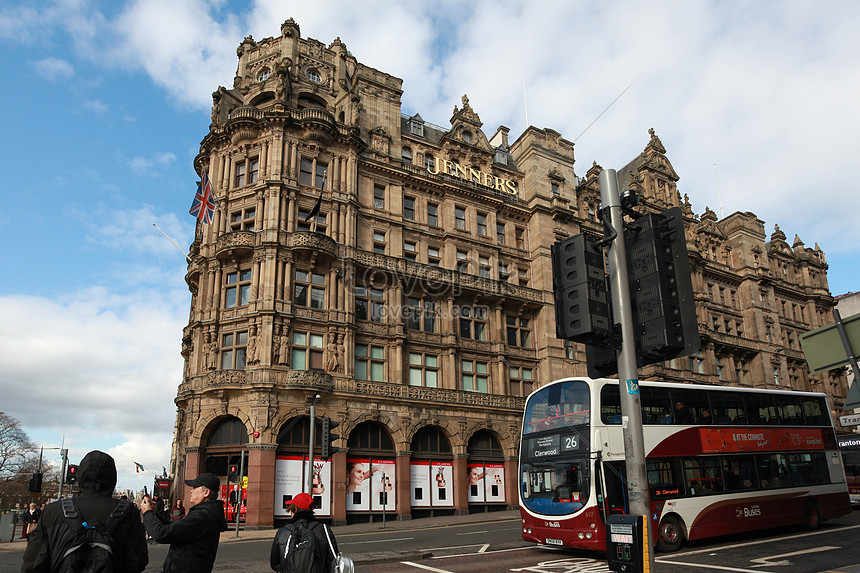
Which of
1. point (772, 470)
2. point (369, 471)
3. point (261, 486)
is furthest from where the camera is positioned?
point (369, 471)

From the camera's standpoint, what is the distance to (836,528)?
19594 mm

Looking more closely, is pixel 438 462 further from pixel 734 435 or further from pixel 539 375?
pixel 734 435

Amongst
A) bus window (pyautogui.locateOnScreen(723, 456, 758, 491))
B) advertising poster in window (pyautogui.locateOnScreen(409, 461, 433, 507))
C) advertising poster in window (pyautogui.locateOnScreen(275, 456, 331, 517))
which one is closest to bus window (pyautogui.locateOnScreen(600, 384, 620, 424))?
bus window (pyautogui.locateOnScreen(723, 456, 758, 491))

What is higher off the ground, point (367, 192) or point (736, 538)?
point (367, 192)

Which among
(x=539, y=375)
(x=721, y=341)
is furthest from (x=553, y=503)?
(x=721, y=341)

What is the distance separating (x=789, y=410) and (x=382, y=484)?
68.5ft

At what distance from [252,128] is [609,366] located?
109 feet

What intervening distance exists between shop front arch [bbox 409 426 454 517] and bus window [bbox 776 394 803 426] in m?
20.3

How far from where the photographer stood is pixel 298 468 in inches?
1216

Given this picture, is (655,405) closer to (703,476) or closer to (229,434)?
(703,476)

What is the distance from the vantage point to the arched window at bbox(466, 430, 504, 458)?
122 ft

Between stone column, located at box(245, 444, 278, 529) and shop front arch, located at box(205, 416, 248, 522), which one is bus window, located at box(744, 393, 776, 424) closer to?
stone column, located at box(245, 444, 278, 529)

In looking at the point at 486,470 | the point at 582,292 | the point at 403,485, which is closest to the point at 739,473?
the point at 582,292

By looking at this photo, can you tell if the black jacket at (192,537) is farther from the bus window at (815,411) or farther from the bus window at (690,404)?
the bus window at (815,411)
